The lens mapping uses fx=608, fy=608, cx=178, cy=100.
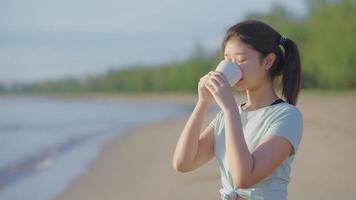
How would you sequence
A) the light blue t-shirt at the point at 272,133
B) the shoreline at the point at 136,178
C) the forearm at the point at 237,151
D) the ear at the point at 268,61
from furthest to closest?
the shoreline at the point at 136,178, the ear at the point at 268,61, the light blue t-shirt at the point at 272,133, the forearm at the point at 237,151

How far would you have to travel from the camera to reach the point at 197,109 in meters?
2.34

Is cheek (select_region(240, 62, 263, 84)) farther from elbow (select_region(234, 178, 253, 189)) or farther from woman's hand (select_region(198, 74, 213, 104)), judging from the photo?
elbow (select_region(234, 178, 253, 189))

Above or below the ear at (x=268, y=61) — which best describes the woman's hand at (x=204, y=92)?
below

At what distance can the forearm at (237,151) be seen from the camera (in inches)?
80.0

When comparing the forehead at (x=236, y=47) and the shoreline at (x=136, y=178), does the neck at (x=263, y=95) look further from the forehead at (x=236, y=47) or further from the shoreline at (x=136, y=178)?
the shoreline at (x=136, y=178)

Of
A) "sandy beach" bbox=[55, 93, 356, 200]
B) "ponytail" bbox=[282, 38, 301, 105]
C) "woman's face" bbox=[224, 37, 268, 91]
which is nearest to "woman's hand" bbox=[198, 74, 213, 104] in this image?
"woman's face" bbox=[224, 37, 268, 91]

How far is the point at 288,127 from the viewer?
2.13m

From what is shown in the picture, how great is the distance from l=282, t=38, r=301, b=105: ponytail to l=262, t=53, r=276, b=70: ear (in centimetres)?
9

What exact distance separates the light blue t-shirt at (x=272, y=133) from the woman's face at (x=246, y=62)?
113mm

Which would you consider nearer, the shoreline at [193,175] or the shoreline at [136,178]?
the shoreline at [193,175]

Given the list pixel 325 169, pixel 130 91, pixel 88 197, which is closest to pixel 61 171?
pixel 88 197

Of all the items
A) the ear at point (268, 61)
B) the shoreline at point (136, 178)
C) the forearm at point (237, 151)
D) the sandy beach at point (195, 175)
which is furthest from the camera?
the shoreline at point (136, 178)

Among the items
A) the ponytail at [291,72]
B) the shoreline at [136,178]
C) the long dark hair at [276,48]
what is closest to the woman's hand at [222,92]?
the long dark hair at [276,48]

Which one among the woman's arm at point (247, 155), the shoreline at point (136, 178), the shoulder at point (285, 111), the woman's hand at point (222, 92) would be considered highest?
the woman's hand at point (222, 92)
